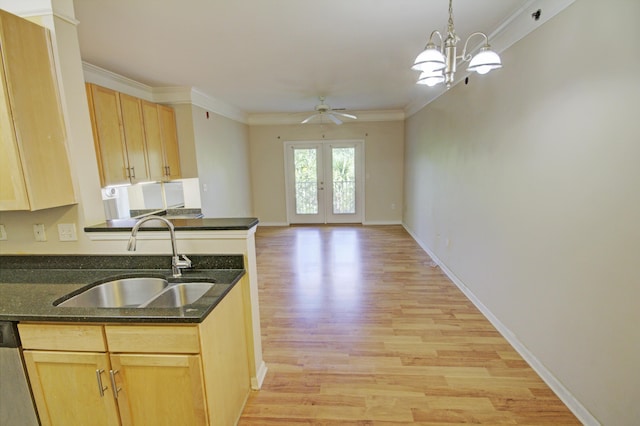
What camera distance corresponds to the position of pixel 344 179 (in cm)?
684

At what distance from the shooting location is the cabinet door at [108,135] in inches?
110

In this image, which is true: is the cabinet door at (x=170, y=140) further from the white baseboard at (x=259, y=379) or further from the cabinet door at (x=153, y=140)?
the white baseboard at (x=259, y=379)

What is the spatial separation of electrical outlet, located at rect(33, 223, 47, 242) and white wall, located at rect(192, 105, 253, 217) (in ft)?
8.15

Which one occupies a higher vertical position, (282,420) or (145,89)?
(145,89)

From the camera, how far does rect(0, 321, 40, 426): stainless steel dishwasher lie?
54.3 inches

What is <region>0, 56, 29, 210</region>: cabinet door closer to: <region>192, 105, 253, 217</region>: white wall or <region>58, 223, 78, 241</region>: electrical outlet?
<region>58, 223, 78, 241</region>: electrical outlet

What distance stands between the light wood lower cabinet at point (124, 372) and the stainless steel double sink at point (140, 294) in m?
0.22

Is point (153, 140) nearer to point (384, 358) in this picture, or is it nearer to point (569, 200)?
point (384, 358)

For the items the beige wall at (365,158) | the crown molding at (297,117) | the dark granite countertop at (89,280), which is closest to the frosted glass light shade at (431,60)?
the dark granite countertop at (89,280)

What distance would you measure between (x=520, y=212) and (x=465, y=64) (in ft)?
5.75

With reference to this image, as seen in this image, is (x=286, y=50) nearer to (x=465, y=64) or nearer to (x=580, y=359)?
(x=465, y=64)

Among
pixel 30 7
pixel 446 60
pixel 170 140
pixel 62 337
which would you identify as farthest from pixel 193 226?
pixel 170 140

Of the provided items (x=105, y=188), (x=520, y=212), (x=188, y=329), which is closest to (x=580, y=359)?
(x=520, y=212)

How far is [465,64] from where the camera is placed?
3096 millimetres
